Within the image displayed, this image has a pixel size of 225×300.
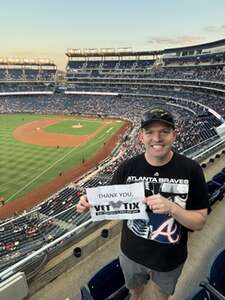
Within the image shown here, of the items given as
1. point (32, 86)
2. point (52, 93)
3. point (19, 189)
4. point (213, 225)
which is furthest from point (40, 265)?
point (32, 86)

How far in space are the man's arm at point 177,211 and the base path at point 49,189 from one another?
70.5 ft

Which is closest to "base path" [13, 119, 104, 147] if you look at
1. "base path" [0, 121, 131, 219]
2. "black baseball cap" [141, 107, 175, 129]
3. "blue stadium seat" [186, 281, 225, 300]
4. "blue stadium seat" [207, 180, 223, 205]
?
"base path" [0, 121, 131, 219]

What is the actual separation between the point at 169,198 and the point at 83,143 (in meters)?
38.1

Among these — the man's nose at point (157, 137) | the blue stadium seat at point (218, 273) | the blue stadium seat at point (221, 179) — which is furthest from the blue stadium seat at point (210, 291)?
the blue stadium seat at point (221, 179)

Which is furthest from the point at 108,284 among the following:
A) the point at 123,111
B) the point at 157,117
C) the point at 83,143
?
the point at 123,111

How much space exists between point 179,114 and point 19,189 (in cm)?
3611

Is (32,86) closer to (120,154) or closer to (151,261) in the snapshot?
(120,154)

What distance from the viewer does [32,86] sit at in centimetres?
8725

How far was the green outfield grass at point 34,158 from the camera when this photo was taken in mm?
27078

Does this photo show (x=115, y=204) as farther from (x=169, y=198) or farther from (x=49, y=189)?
(x=49, y=189)

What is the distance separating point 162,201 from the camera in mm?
2570

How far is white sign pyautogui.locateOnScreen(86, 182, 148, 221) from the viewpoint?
2922 millimetres

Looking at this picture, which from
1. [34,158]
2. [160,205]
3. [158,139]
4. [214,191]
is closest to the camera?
[160,205]

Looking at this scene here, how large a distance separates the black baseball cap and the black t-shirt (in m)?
0.40
